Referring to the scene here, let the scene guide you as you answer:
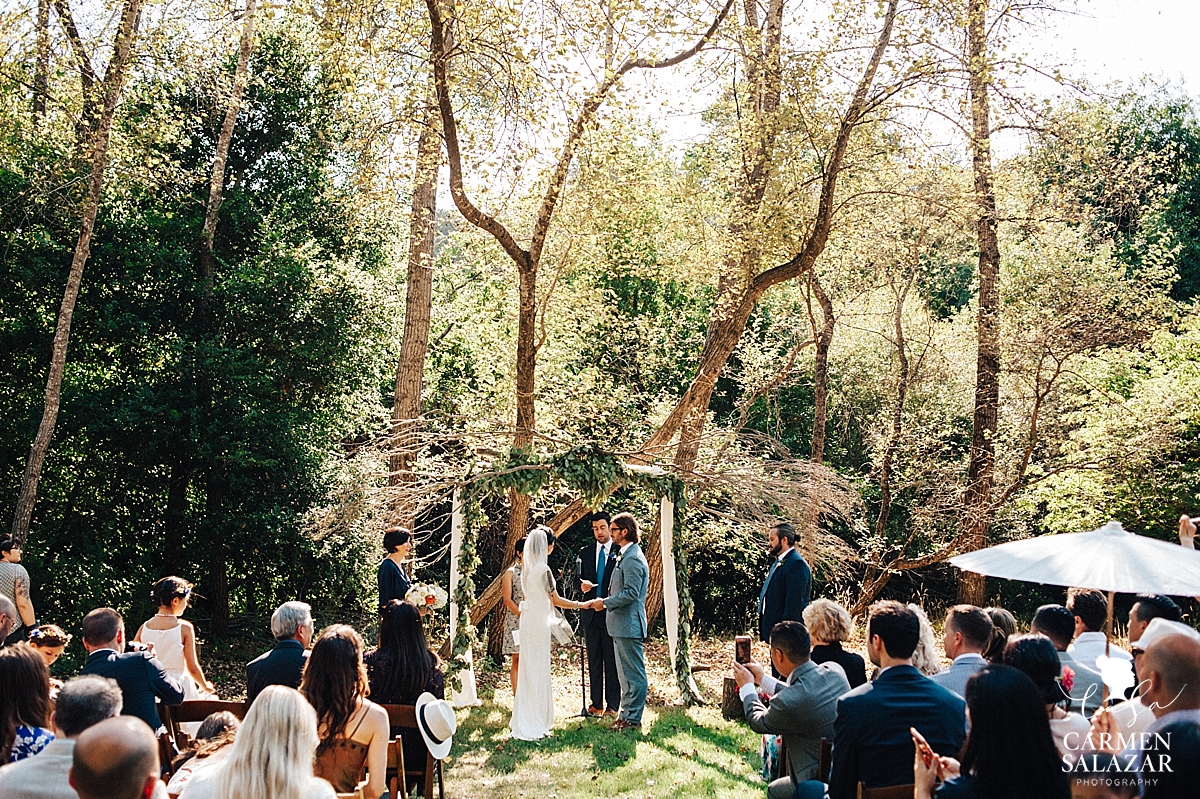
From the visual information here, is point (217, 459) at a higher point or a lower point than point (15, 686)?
higher

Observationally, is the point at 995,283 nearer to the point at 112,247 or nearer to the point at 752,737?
the point at 752,737

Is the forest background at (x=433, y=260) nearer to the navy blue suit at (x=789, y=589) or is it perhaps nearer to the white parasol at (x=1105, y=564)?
the navy blue suit at (x=789, y=589)

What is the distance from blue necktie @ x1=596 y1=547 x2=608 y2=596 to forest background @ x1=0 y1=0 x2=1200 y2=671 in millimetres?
863

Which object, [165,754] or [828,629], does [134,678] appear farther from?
[828,629]

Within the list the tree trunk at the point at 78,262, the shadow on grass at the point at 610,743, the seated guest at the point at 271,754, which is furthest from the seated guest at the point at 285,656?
the tree trunk at the point at 78,262

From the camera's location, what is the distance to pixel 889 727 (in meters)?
3.69

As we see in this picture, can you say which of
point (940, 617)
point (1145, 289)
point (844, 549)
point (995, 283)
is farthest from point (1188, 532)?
point (940, 617)

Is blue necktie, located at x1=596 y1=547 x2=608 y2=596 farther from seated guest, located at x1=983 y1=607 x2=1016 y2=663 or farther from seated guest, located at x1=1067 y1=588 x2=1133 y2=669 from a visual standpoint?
seated guest, located at x1=1067 y1=588 x2=1133 y2=669

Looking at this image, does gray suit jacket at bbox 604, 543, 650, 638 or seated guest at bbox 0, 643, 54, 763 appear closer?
seated guest at bbox 0, 643, 54, 763

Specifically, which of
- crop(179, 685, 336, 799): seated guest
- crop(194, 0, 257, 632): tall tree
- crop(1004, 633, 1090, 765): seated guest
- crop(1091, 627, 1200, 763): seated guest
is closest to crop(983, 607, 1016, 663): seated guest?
crop(1004, 633, 1090, 765): seated guest

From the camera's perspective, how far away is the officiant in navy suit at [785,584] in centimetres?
741

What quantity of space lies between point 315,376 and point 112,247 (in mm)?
3153

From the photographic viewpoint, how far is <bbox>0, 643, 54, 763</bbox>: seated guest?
360cm

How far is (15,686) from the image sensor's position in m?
3.63
